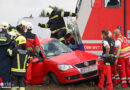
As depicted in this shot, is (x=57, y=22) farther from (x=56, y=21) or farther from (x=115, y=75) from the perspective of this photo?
(x=115, y=75)

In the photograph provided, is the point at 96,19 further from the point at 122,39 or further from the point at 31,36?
the point at 31,36

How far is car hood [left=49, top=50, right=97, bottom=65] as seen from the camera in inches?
285

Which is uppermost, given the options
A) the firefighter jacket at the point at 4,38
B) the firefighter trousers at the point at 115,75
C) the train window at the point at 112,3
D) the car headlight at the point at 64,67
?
the train window at the point at 112,3

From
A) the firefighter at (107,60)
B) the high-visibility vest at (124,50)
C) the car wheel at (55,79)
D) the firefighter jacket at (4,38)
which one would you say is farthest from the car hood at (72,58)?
the firefighter jacket at (4,38)

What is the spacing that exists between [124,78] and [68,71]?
1.80 metres

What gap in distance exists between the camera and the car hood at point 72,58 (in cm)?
725

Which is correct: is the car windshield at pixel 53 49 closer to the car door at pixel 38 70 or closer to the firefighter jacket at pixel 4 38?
the car door at pixel 38 70

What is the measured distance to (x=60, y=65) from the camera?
23.6 ft

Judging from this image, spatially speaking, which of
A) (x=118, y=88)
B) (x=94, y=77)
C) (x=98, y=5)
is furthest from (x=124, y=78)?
(x=98, y=5)

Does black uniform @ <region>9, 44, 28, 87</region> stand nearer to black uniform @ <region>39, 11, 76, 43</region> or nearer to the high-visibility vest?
black uniform @ <region>39, 11, 76, 43</region>

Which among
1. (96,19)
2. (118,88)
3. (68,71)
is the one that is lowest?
(118,88)

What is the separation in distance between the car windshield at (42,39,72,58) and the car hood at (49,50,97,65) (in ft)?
0.79

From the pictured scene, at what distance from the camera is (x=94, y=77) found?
7434mm

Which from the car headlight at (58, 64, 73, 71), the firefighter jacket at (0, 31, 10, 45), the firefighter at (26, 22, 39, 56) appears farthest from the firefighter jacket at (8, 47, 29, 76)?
the firefighter at (26, 22, 39, 56)
